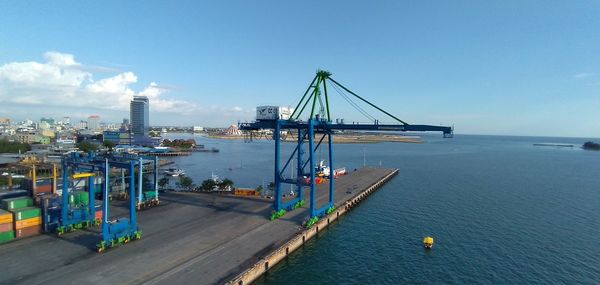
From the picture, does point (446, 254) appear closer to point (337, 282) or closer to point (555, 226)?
point (337, 282)

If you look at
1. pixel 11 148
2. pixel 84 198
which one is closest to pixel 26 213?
pixel 84 198

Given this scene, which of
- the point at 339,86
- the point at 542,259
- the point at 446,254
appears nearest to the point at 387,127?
the point at 339,86

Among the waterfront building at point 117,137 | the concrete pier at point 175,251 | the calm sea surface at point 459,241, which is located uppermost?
the waterfront building at point 117,137

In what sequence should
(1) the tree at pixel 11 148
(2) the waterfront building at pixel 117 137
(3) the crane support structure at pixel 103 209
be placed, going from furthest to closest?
(2) the waterfront building at pixel 117 137, (1) the tree at pixel 11 148, (3) the crane support structure at pixel 103 209

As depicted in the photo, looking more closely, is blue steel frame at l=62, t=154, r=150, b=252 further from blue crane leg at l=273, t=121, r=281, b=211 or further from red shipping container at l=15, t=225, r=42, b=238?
blue crane leg at l=273, t=121, r=281, b=211

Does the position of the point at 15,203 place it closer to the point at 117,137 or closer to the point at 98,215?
the point at 98,215

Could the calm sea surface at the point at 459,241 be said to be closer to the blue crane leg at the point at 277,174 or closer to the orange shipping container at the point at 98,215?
the blue crane leg at the point at 277,174

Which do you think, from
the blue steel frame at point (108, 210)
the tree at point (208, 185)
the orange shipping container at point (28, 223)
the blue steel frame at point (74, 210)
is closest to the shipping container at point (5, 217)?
the orange shipping container at point (28, 223)

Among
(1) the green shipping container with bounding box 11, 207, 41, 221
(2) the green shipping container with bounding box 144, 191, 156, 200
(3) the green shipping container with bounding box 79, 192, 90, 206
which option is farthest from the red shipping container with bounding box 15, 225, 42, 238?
(2) the green shipping container with bounding box 144, 191, 156, 200
